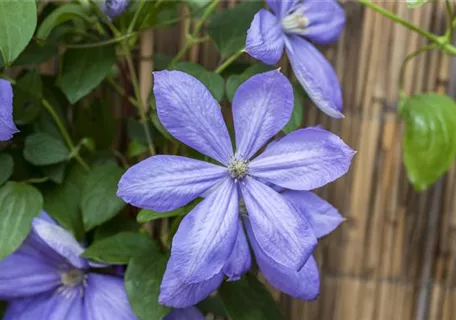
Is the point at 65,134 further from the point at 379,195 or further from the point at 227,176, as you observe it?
the point at 379,195

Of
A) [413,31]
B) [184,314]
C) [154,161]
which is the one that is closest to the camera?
[154,161]

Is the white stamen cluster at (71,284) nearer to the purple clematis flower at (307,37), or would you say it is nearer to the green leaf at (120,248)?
the green leaf at (120,248)

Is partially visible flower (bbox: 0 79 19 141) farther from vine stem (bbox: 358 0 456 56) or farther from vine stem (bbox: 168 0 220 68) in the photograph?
vine stem (bbox: 358 0 456 56)

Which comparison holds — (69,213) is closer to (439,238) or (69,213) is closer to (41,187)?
(41,187)

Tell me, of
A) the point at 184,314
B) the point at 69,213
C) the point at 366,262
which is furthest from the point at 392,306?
the point at 69,213

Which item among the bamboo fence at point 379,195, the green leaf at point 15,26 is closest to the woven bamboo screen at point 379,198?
the bamboo fence at point 379,195

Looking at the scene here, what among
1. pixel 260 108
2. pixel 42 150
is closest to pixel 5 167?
pixel 42 150

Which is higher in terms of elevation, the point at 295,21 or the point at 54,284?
the point at 295,21
